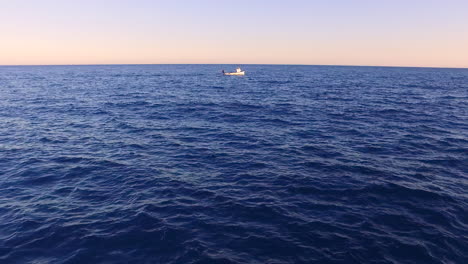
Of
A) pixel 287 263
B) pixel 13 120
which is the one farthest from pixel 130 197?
pixel 13 120

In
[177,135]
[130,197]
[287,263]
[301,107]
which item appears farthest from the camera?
[301,107]

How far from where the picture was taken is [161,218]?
14.1m

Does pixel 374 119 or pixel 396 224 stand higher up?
pixel 374 119

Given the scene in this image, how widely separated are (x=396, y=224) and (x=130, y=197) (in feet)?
50.0

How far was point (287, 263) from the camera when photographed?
1100 cm

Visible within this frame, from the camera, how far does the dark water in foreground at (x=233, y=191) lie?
1188 centimetres

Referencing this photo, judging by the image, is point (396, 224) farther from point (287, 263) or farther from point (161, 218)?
point (161, 218)

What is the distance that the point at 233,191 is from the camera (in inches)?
668

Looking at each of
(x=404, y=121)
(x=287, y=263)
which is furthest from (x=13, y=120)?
(x=404, y=121)

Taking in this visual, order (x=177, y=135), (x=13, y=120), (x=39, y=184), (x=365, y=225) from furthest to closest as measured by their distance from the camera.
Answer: (x=13, y=120), (x=177, y=135), (x=39, y=184), (x=365, y=225)

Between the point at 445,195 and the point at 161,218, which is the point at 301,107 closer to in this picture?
the point at 445,195

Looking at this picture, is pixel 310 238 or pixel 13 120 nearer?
pixel 310 238

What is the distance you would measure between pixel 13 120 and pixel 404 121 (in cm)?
5099

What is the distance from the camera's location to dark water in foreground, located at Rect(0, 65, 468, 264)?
39.0 feet
